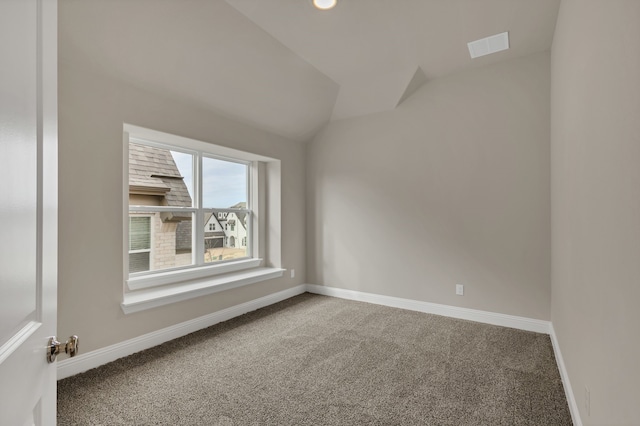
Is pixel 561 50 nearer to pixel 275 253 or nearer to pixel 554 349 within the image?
pixel 554 349

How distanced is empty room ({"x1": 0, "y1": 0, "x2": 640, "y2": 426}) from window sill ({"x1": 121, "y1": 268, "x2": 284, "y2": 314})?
0.12 ft

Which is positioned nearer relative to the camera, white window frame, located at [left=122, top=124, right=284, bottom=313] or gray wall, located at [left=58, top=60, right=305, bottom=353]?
gray wall, located at [left=58, top=60, right=305, bottom=353]

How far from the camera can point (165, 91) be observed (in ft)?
9.35

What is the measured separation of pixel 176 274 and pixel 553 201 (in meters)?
3.74

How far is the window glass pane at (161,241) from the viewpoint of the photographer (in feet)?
10.0

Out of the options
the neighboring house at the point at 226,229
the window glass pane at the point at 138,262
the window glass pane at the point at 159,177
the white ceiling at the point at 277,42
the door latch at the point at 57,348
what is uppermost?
the white ceiling at the point at 277,42

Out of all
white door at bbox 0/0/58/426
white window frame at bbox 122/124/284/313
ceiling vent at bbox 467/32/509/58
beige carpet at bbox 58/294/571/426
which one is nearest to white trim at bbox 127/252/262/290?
white window frame at bbox 122/124/284/313

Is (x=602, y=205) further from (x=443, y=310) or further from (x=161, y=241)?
(x=161, y=241)

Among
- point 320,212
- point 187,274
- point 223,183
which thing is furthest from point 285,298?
point 223,183

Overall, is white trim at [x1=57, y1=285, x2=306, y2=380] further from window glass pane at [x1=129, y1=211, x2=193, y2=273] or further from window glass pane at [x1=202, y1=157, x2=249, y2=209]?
window glass pane at [x1=202, y1=157, x2=249, y2=209]

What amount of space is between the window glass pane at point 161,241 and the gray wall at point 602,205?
3.42 m

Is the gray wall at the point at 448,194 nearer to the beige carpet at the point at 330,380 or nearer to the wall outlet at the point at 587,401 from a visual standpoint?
the beige carpet at the point at 330,380

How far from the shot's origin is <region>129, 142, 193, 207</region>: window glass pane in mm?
3062

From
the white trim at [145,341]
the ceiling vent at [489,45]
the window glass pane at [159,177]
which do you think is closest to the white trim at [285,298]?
the white trim at [145,341]
